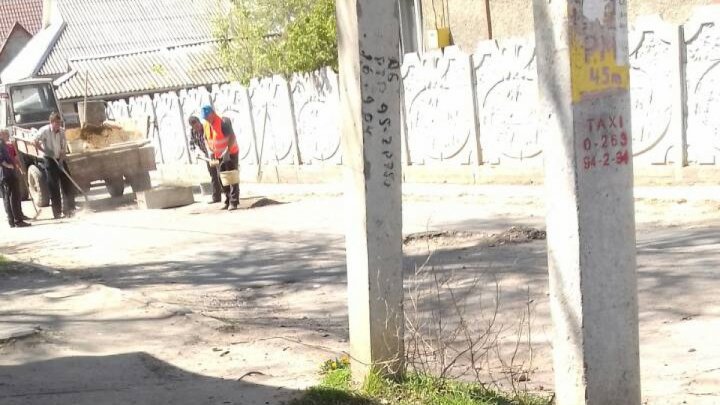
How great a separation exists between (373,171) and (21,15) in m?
55.3

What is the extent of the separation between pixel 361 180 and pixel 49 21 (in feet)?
147

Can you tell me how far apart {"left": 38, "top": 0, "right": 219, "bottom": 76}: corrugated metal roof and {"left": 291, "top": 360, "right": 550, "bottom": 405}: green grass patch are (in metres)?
38.0

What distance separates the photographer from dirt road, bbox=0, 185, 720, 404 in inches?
251

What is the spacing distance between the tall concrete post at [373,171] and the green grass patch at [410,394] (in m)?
0.11

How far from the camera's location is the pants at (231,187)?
56.1 feet

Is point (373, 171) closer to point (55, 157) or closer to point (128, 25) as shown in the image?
point (55, 157)

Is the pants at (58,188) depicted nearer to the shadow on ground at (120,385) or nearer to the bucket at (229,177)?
the bucket at (229,177)

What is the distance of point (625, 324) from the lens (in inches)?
167

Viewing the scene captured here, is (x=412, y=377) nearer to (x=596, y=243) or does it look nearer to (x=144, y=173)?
(x=596, y=243)

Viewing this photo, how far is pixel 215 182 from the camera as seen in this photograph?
18312 millimetres

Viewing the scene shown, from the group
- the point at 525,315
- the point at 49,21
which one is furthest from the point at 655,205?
the point at 49,21

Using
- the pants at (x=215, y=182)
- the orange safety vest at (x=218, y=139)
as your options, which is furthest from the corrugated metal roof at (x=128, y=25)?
the orange safety vest at (x=218, y=139)

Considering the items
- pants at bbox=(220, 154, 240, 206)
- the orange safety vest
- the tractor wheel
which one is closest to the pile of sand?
the tractor wheel

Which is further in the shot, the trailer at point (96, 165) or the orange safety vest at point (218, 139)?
the trailer at point (96, 165)
